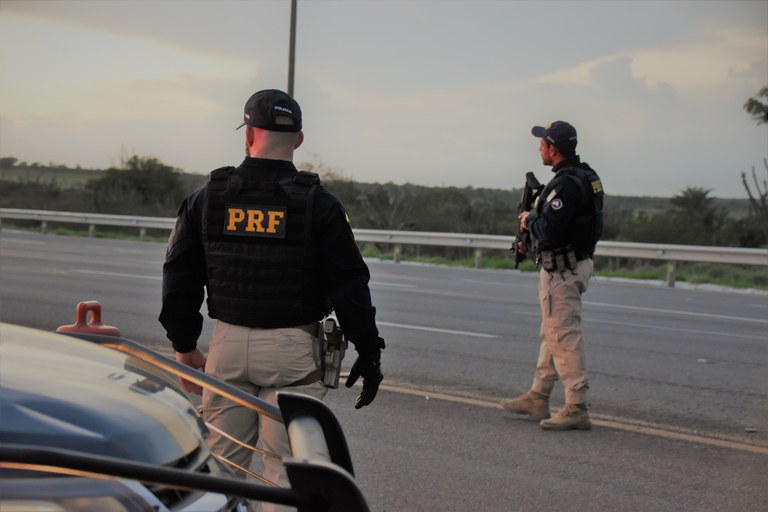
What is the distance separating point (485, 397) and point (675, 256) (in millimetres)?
12174

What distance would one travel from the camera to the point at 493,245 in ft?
69.1

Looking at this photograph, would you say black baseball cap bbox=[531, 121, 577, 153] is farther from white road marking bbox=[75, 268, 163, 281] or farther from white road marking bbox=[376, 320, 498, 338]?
white road marking bbox=[75, 268, 163, 281]

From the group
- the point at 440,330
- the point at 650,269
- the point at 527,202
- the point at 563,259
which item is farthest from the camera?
the point at 650,269

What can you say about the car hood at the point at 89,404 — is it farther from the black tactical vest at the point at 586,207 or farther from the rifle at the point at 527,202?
the rifle at the point at 527,202

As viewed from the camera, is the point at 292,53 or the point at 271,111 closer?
the point at 271,111

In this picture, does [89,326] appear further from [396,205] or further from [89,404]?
[396,205]

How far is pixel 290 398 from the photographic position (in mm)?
1926

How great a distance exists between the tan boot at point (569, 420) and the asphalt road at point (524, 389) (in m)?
0.09

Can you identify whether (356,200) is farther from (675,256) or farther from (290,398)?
(290,398)

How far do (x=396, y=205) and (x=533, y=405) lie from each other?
2458cm

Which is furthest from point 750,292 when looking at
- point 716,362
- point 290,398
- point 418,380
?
point 290,398

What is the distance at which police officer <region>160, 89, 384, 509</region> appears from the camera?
339 cm

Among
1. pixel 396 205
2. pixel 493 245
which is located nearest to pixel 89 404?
pixel 493 245

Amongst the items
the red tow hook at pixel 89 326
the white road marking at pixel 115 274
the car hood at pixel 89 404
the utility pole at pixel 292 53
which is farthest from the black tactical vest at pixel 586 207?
the white road marking at pixel 115 274
